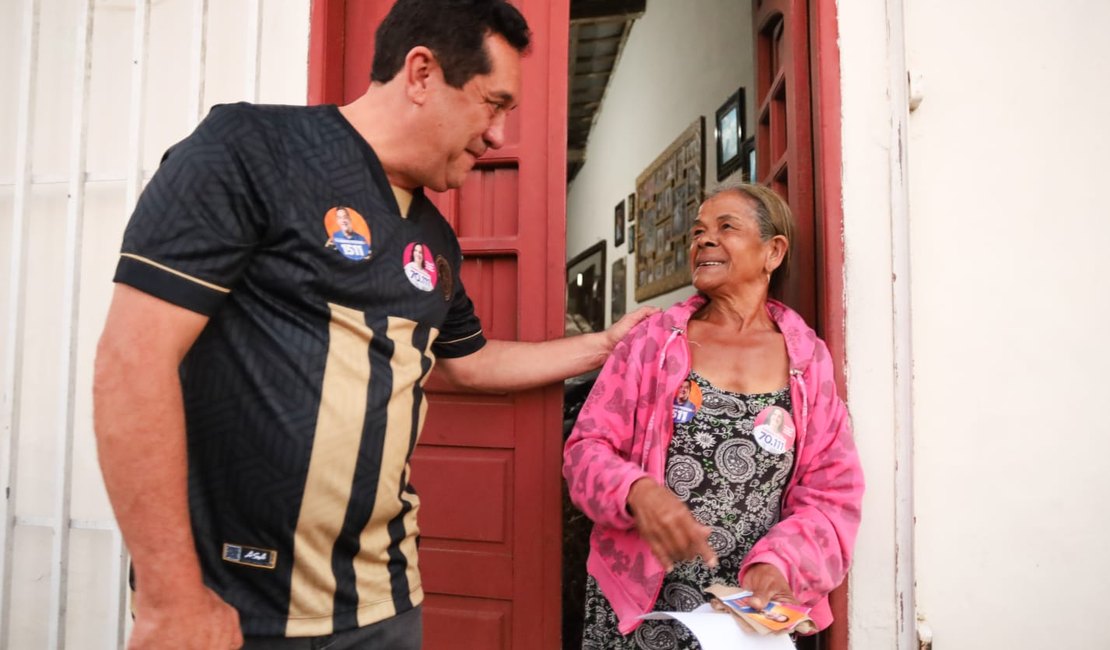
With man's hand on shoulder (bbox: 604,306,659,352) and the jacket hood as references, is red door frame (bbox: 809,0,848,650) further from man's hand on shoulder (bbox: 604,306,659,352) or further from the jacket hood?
man's hand on shoulder (bbox: 604,306,659,352)

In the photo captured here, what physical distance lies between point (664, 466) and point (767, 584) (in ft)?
1.19

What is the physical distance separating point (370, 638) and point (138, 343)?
652mm

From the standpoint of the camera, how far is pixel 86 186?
220 cm

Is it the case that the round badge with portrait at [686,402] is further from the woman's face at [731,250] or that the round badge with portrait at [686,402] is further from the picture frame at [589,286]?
the picture frame at [589,286]

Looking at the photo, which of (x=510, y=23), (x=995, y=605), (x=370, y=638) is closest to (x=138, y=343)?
(x=370, y=638)

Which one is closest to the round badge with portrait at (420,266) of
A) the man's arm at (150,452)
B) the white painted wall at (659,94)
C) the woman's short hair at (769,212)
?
the man's arm at (150,452)

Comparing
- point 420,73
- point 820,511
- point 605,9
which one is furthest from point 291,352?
point 605,9

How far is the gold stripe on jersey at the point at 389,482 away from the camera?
1.18 m

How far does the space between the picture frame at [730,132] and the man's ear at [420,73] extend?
227cm

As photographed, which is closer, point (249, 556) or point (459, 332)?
point (249, 556)

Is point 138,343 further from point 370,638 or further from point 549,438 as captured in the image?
point 549,438

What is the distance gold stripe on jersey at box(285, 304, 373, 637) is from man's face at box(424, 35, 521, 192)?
1.23ft

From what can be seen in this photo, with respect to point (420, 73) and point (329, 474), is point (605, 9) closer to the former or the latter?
point (420, 73)

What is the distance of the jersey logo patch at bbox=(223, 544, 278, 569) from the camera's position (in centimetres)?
106
